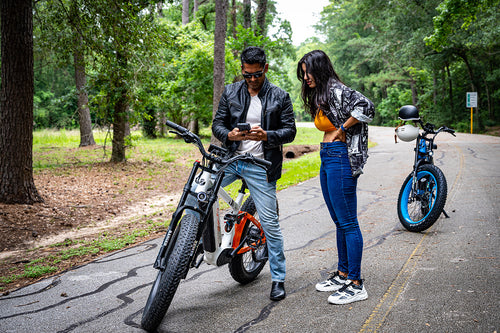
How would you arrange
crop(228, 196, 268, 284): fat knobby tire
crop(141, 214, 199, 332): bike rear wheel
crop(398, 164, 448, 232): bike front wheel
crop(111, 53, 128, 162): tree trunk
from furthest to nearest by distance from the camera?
crop(111, 53, 128, 162): tree trunk < crop(398, 164, 448, 232): bike front wheel < crop(228, 196, 268, 284): fat knobby tire < crop(141, 214, 199, 332): bike rear wheel

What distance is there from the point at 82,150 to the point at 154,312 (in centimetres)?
1766

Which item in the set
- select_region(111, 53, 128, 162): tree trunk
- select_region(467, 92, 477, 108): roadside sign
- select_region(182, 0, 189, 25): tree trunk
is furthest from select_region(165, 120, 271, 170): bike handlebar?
select_region(467, 92, 477, 108): roadside sign

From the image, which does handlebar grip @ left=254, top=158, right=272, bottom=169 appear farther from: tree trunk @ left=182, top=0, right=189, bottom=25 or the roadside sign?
the roadside sign

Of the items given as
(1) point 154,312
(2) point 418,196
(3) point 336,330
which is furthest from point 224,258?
(2) point 418,196

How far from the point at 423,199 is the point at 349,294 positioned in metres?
2.55

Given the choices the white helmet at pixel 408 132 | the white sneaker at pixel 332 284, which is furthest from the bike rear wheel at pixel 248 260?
the white helmet at pixel 408 132

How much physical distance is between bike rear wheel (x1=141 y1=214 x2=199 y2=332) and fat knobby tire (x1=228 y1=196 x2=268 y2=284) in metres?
0.87

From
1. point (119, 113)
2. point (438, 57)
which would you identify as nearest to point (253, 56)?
point (119, 113)

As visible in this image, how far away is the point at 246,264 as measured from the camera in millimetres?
3947

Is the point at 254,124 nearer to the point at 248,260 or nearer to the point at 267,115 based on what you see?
the point at 267,115

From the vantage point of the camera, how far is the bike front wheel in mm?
5168

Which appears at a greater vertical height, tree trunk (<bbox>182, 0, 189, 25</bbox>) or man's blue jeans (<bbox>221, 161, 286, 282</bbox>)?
tree trunk (<bbox>182, 0, 189, 25</bbox>)

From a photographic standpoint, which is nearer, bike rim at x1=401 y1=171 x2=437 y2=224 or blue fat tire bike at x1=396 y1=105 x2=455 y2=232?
blue fat tire bike at x1=396 y1=105 x2=455 y2=232

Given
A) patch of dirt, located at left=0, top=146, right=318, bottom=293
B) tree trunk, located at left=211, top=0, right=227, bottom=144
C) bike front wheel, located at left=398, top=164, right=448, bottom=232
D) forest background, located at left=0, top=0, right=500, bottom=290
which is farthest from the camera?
tree trunk, located at left=211, top=0, right=227, bottom=144
